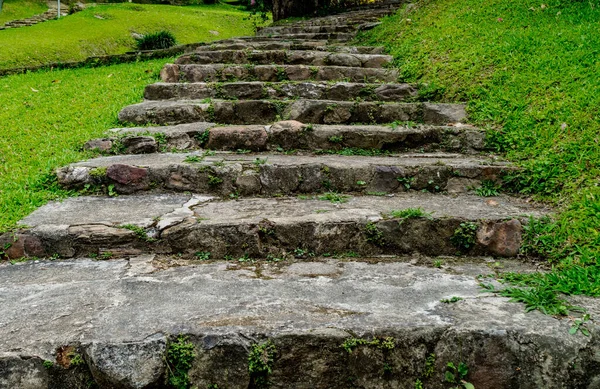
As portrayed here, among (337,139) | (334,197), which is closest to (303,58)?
(337,139)

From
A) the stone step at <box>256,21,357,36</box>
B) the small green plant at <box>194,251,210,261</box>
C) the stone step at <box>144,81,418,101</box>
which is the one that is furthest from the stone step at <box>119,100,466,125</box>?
the stone step at <box>256,21,357,36</box>

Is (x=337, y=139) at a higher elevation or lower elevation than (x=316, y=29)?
lower

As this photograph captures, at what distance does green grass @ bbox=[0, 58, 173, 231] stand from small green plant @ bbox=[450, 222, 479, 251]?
7.07 ft

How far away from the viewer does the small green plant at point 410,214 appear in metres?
2.26

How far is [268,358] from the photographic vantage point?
4.89ft

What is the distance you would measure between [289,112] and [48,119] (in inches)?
90.7

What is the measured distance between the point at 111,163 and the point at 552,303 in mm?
2514

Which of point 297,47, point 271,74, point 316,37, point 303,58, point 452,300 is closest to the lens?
point 452,300

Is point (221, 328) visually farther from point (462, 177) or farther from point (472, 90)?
point (472, 90)

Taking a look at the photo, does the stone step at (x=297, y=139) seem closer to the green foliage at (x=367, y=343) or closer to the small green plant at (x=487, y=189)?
the small green plant at (x=487, y=189)

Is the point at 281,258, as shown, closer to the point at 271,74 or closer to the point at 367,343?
the point at 367,343

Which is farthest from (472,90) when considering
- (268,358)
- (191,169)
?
(268,358)

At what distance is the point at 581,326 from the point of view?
151cm

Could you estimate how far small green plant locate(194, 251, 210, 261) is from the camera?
221 centimetres
